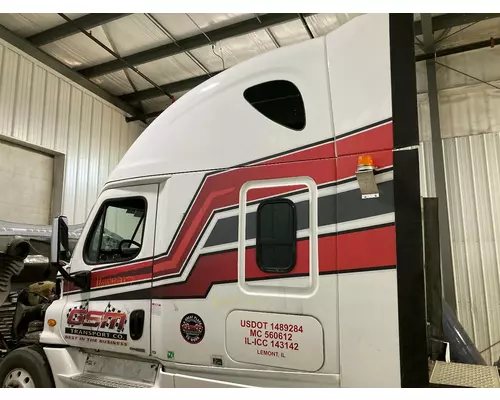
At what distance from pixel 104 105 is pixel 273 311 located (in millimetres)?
8468

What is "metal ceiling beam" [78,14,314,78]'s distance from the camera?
6.64m

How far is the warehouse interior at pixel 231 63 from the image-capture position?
6.71m

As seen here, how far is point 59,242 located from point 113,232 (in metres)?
0.43

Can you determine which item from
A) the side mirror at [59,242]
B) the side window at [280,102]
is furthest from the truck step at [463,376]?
the side mirror at [59,242]

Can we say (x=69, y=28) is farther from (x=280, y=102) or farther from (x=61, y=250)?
(x=280, y=102)

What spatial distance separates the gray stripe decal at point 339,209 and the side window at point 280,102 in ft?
1.77

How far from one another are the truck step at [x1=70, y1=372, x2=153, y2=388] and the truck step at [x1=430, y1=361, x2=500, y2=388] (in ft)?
6.50

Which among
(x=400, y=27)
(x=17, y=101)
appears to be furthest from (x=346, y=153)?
(x=17, y=101)

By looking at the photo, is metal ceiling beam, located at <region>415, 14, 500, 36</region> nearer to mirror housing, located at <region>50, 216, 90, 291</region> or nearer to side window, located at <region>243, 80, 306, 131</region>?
side window, located at <region>243, 80, 306, 131</region>

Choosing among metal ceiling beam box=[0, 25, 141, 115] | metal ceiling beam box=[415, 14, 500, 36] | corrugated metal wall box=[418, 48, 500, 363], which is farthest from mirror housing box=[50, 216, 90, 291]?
metal ceiling beam box=[415, 14, 500, 36]

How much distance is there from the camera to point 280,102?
2729 millimetres

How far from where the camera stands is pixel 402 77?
228 centimetres

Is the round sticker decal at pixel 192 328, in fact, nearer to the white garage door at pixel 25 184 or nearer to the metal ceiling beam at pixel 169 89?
the white garage door at pixel 25 184

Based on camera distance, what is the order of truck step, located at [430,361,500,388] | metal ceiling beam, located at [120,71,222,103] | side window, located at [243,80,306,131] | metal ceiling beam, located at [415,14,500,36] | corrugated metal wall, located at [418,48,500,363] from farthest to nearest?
metal ceiling beam, located at [120,71,222,103] → corrugated metal wall, located at [418,48,500,363] → metal ceiling beam, located at [415,14,500,36] → side window, located at [243,80,306,131] → truck step, located at [430,361,500,388]
